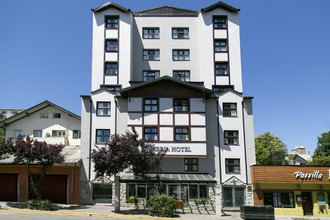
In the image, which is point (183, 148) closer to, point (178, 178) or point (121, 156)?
point (178, 178)

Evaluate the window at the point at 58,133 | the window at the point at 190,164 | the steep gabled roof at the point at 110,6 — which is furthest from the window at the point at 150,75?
the window at the point at 58,133

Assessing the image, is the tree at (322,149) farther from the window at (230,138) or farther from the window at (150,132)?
the window at (150,132)

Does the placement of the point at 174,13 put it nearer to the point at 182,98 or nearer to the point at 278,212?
the point at 182,98

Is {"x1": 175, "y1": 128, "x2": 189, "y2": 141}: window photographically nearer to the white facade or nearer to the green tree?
the white facade

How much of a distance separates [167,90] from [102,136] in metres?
7.63

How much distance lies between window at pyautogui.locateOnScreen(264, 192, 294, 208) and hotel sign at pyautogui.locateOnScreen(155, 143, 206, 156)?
7.04m

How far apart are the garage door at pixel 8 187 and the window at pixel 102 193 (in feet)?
24.4

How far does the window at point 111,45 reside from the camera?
31.5 metres

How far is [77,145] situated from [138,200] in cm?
995

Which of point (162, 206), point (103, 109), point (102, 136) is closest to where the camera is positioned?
point (162, 206)

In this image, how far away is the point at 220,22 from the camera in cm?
3262

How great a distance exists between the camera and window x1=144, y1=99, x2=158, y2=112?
2809 cm

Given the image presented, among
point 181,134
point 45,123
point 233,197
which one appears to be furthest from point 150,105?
point 45,123

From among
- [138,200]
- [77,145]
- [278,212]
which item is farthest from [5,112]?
[278,212]
